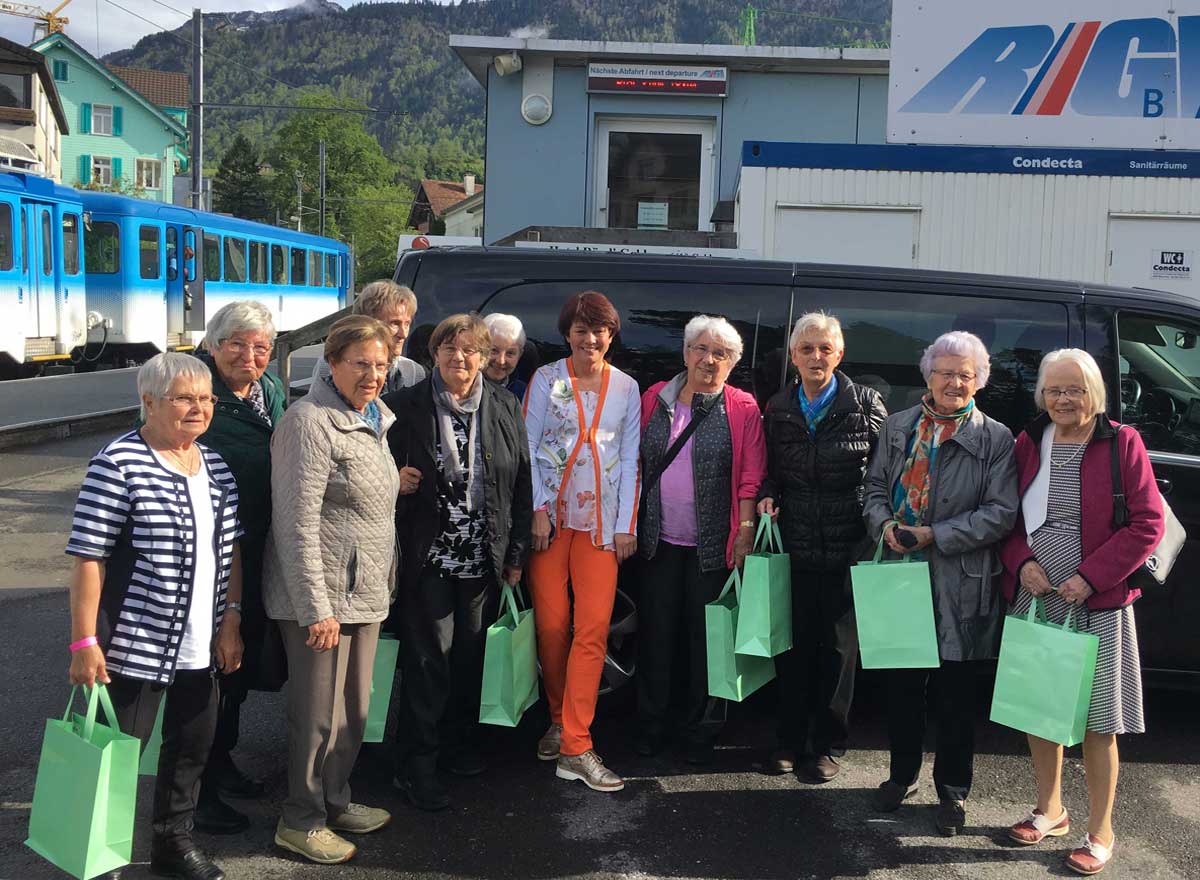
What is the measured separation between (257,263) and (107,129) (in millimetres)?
43023

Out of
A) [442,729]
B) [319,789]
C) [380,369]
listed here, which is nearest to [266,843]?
[319,789]

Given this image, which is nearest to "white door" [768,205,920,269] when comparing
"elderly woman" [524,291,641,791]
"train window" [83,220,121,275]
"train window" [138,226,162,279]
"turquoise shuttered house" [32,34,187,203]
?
"elderly woman" [524,291,641,791]

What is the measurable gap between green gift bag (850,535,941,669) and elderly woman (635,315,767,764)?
20.2 inches

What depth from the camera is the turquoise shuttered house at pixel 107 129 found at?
61375mm

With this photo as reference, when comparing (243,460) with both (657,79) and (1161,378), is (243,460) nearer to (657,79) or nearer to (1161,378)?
(1161,378)

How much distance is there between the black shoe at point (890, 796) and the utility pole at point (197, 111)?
21864mm

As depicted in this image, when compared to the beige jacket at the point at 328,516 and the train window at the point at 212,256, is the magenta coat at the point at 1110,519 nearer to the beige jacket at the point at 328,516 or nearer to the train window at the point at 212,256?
the beige jacket at the point at 328,516

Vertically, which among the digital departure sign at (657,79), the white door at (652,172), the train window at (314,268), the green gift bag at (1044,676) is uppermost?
the digital departure sign at (657,79)

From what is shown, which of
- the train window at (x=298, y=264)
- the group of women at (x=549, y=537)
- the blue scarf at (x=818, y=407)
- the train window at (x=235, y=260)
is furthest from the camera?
the train window at (x=298, y=264)

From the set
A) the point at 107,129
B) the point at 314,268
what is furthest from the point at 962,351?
the point at 107,129

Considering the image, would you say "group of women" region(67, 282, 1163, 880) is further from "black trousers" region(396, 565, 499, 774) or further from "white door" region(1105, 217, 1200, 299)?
"white door" region(1105, 217, 1200, 299)

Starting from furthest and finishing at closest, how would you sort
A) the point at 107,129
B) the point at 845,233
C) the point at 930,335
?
the point at 107,129, the point at 845,233, the point at 930,335

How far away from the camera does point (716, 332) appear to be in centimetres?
A: 430

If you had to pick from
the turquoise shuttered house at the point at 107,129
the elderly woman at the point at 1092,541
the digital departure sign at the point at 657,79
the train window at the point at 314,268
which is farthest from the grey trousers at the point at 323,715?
the turquoise shuttered house at the point at 107,129
